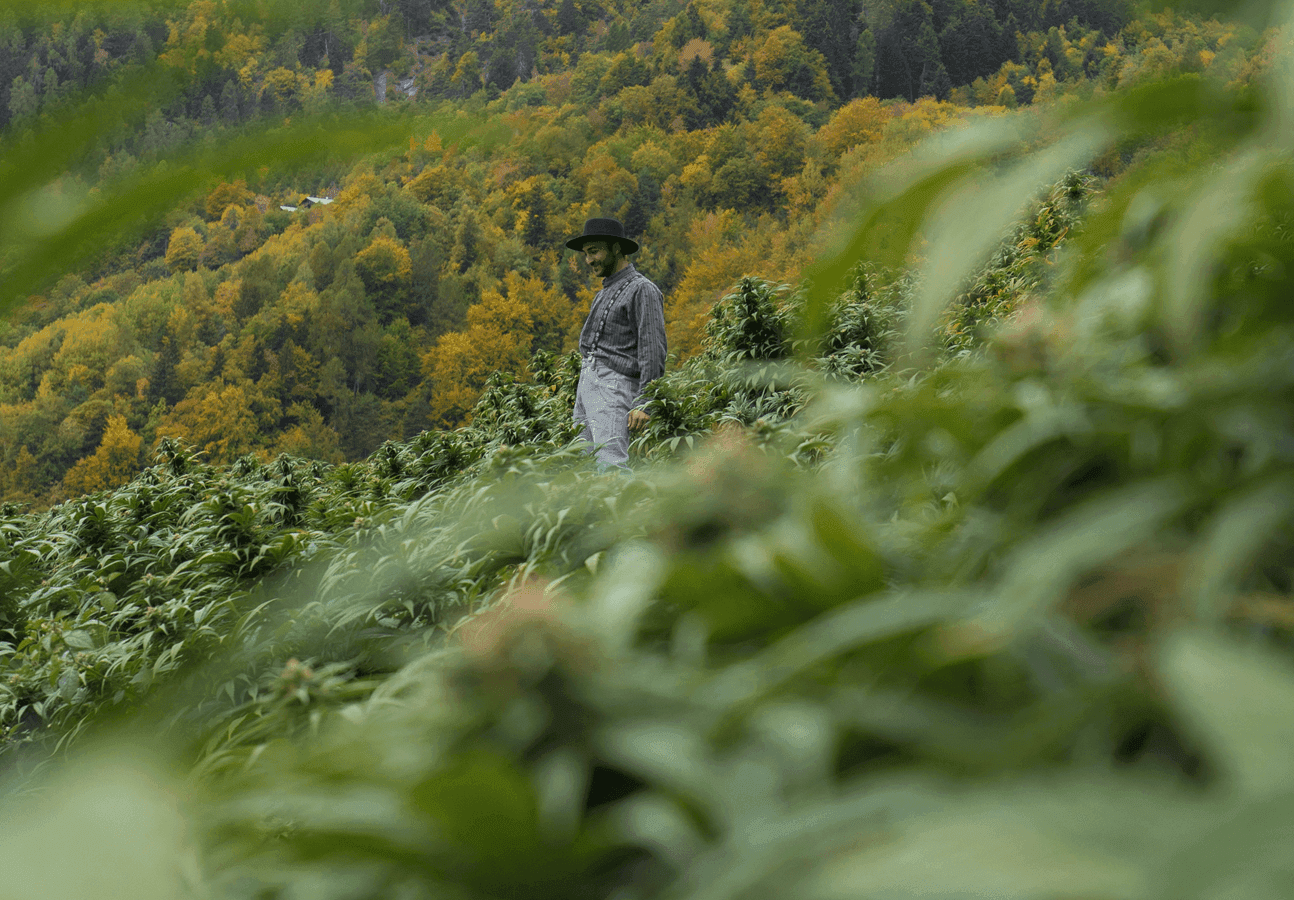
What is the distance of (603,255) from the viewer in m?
3.52

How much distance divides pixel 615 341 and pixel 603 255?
15.6 inches

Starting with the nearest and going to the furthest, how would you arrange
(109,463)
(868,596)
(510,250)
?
(868,596) < (109,463) < (510,250)

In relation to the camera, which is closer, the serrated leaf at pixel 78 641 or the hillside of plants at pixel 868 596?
the hillside of plants at pixel 868 596

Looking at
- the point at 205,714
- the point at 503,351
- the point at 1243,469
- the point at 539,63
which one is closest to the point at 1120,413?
the point at 1243,469

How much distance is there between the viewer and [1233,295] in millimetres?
327

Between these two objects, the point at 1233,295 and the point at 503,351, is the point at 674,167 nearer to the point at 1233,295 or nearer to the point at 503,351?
the point at 503,351

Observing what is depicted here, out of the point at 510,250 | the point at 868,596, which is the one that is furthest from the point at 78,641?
the point at 510,250

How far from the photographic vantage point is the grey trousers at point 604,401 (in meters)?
3.29

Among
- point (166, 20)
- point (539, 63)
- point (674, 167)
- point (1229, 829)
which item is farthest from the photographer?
point (674, 167)

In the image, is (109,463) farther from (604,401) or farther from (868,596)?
(868,596)

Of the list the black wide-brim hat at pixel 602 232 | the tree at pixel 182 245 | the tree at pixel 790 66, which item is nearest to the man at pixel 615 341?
the black wide-brim hat at pixel 602 232

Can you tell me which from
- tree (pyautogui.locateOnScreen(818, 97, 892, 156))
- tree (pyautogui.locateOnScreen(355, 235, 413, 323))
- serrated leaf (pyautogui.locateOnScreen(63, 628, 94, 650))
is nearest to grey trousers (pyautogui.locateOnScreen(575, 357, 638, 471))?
serrated leaf (pyautogui.locateOnScreen(63, 628, 94, 650))

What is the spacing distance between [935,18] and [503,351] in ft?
44.1

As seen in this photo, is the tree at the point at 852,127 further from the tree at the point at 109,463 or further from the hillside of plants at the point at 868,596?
the hillside of plants at the point at 868,596
